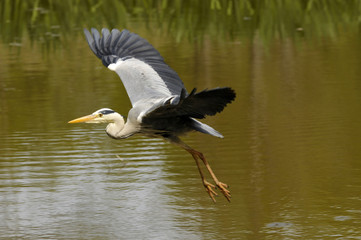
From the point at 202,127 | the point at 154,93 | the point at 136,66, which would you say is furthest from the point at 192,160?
the point at 202,127

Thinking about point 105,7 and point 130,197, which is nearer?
point 130,197

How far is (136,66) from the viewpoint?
7.94 m

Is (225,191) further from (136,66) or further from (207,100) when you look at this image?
(136,66)

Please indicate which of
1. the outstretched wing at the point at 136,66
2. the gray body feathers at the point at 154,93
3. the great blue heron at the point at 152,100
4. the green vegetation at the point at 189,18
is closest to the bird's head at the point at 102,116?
the great blue heron at the point at 152,100

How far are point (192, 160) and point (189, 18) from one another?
28.6 feet

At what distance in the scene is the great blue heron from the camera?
6.32 metres

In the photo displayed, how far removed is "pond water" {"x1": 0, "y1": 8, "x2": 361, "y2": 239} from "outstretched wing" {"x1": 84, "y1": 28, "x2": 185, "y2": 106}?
2.73 feet

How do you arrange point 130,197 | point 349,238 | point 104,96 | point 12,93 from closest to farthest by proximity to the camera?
point 349,238 < point 130,197 < point 104,96 < point 12,93

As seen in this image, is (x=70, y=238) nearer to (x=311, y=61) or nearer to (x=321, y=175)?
(x=321, y=175)

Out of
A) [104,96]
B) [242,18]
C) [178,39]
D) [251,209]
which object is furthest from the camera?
[242,18]

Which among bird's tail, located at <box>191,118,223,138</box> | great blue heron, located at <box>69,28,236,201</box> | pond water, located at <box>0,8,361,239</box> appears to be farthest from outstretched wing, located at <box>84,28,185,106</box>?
pond water, located at <box>0,8,361,239</box>

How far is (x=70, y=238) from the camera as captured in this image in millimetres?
6648

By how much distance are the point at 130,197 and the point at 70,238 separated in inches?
41.2

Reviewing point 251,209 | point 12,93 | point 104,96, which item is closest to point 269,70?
point 104,96
